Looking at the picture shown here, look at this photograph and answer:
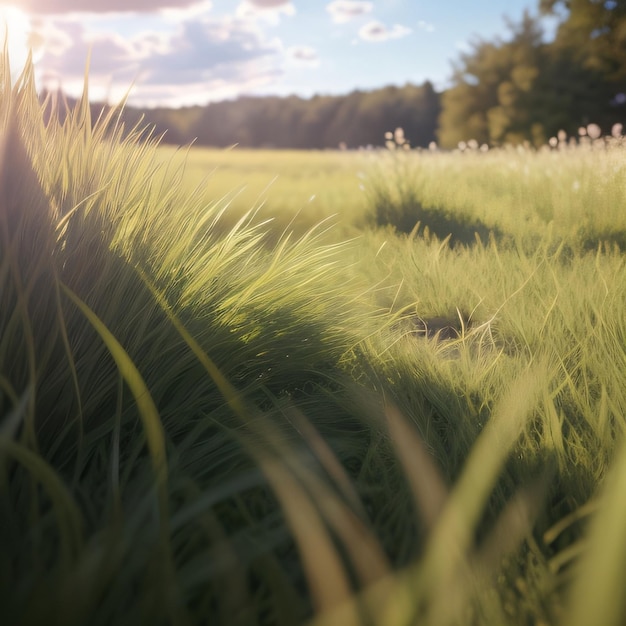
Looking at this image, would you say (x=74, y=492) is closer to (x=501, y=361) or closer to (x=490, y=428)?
(x=490, y=428)

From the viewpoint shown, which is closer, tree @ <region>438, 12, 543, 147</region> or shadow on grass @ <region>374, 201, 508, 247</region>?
shadow on grass @ <region>374, 201, 508, 247</region>

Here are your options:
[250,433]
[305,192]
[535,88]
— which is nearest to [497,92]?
[535,88]

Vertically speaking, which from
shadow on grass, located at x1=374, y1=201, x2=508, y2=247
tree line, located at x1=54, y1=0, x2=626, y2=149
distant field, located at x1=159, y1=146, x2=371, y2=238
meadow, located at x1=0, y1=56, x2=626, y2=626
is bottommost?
meadow, located at x1=0, y1=56, x2=626, y2=626

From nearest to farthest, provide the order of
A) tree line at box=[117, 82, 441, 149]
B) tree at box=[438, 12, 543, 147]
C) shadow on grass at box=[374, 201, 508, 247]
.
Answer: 1. shadow on grass at box=[374, 201, 508, 247]
2. tree at box=[438, 12, 543, 147]
3. tree line at box=[117, 82, 441, 149]

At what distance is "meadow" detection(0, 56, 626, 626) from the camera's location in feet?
2.47

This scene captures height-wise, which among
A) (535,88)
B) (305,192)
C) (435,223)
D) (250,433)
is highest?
(535,88)

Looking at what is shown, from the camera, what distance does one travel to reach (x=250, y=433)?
1230 millimetres

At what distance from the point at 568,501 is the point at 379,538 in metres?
0.36

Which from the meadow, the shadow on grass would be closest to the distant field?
the shadow on grass

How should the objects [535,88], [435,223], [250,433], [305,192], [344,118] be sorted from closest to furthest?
[250,433]
[435,223]
[305,192]
[535,88]
[344,118]

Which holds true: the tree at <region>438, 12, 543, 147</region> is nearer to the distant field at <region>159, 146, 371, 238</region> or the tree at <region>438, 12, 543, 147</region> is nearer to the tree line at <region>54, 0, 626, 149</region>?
the tree line at <region>54, 0, 626, 149</region>

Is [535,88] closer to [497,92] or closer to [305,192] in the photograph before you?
[497,92]

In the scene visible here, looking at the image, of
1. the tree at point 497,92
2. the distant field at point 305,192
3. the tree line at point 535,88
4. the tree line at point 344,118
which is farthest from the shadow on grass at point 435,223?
the tree line at point 344,118

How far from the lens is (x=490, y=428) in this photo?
1233 millimetres
